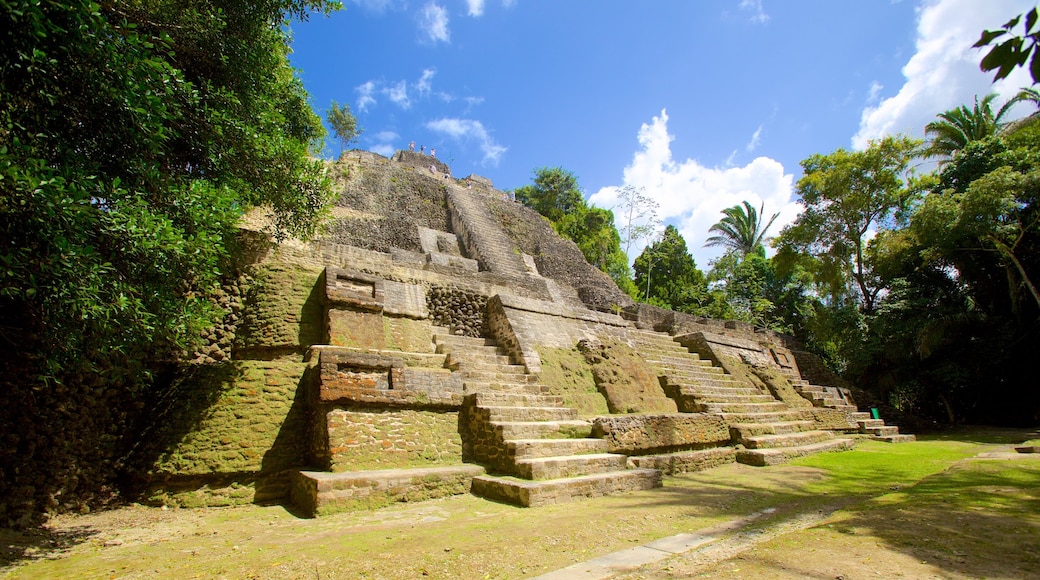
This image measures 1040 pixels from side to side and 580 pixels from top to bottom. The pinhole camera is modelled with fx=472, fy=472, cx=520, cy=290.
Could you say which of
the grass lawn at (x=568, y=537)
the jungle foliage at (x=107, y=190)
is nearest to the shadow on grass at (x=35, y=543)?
the grass lawn at (x=568, y=537)

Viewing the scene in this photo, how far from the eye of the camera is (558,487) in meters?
4.72

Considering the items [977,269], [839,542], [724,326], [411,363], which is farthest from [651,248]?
[839,542]

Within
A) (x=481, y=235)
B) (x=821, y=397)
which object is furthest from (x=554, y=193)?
(x=821, y=397)

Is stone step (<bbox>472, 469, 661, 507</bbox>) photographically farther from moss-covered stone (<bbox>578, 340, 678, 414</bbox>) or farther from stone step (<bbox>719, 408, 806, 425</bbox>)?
stone step (<bbox>719, 408, 806, 425</bbox>)

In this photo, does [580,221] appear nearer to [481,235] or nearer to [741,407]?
[481,235]

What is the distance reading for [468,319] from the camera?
339 inches

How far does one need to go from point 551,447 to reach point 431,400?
1520 mm

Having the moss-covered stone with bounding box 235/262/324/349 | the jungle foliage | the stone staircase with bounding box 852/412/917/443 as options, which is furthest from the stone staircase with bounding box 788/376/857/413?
the jungle foliage

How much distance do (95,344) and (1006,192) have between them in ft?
62.4

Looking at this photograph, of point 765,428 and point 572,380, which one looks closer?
point 572,380

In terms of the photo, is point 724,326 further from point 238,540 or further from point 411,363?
point 238,540

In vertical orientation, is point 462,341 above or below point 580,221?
below

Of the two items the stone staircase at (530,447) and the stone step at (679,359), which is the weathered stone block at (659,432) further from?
the stone step at (679,359)

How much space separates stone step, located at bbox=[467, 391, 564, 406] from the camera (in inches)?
234
